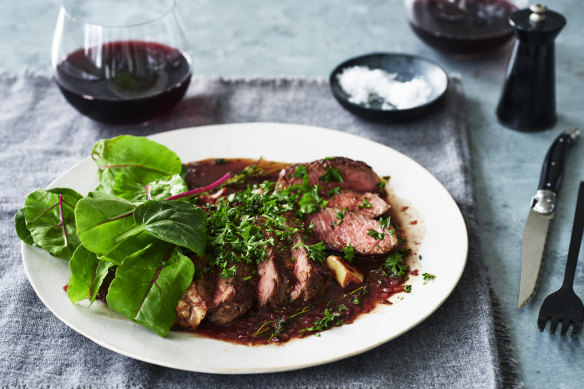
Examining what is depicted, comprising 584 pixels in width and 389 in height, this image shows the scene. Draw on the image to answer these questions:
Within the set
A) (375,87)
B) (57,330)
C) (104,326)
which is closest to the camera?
(104,326)

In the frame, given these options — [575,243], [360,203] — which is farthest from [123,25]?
[575,243]

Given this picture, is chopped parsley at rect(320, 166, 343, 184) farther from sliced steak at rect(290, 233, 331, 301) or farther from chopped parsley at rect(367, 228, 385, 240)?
sliced steak at rect(290, 233, 331, 301)

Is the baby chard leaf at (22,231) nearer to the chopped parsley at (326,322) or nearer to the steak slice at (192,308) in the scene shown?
the steak slice at (192,308)

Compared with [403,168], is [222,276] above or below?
above

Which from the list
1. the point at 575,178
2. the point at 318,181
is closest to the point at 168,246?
the point at 318,181

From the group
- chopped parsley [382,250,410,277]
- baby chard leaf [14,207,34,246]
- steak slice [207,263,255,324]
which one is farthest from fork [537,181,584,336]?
baby chard leaf [14,207,34,246]

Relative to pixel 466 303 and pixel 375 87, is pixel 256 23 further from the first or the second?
pixel 466 303

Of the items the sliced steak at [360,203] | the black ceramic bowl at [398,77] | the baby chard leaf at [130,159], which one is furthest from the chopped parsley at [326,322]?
the black ceramic bowl at [398,77]
